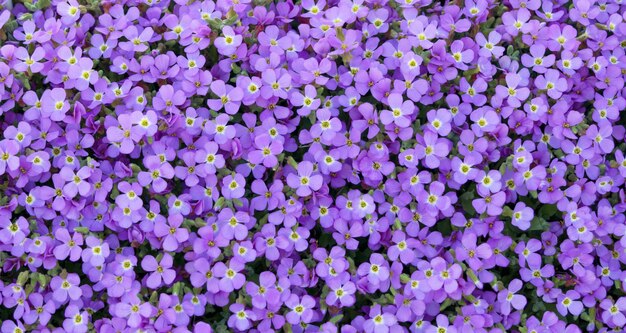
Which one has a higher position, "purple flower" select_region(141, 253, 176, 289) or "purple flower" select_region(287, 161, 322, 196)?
"purple flower" select_region(287, 161, 322, 196)

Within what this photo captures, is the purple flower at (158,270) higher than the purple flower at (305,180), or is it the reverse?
the purple flower at (305,180)

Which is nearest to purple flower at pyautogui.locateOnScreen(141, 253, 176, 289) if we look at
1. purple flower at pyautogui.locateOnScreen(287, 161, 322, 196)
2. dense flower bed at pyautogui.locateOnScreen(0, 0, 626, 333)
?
dense flower bed at pyautogui.locateOnScreen(0, 0, 626, 333)

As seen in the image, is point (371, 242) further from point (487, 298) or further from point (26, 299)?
point (26, 299)

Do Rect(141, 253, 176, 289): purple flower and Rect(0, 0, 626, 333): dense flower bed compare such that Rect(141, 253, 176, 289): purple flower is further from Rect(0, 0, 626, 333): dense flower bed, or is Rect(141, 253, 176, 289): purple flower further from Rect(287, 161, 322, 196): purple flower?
Rect(287, 161, 322, 196): purple flower

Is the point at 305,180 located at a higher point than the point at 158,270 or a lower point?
higher

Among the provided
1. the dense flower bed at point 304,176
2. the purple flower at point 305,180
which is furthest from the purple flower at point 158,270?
the purple flower at point 305,180

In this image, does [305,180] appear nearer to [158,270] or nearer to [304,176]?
[304,176]

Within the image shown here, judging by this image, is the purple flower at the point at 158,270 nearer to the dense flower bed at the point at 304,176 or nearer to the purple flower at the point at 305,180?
the dense flower bed at the point at 304,176

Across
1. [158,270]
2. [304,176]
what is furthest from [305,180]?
[158,270]
